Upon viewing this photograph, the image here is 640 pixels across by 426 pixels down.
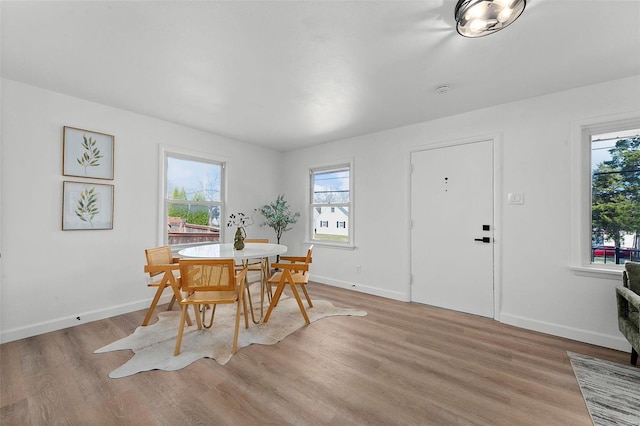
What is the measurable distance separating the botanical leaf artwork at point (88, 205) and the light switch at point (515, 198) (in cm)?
471

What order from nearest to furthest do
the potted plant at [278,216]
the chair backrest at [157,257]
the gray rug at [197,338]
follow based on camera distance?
1. the gray rug at [197,338]
2. the chair backrest at [157,257]
3. the potted plant at [278,216]

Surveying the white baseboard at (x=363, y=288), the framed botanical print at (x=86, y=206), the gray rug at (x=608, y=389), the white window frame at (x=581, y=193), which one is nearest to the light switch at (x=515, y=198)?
the white window frame at (x=581, y=193)

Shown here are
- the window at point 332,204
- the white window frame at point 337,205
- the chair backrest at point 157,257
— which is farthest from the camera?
the window at point 332,204

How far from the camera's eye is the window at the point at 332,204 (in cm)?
451

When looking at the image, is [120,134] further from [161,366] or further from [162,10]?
[161,366]

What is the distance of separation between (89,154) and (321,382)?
3.39 m

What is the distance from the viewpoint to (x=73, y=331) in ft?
8.88

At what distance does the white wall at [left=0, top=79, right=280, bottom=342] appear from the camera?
2.52 meters

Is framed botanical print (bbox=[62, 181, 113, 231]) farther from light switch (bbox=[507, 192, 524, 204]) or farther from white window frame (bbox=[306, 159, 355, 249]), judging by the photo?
light switch (bbox=[507, 192, 524, 204])

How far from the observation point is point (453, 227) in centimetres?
337

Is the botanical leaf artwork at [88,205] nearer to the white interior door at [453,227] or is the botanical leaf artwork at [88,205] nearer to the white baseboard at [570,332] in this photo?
the white interior door at [453,227]

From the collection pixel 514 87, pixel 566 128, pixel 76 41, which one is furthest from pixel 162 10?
pixel 566 128

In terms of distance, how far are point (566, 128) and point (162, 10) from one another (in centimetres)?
366

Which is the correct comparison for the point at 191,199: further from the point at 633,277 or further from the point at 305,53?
the point at 633,277
